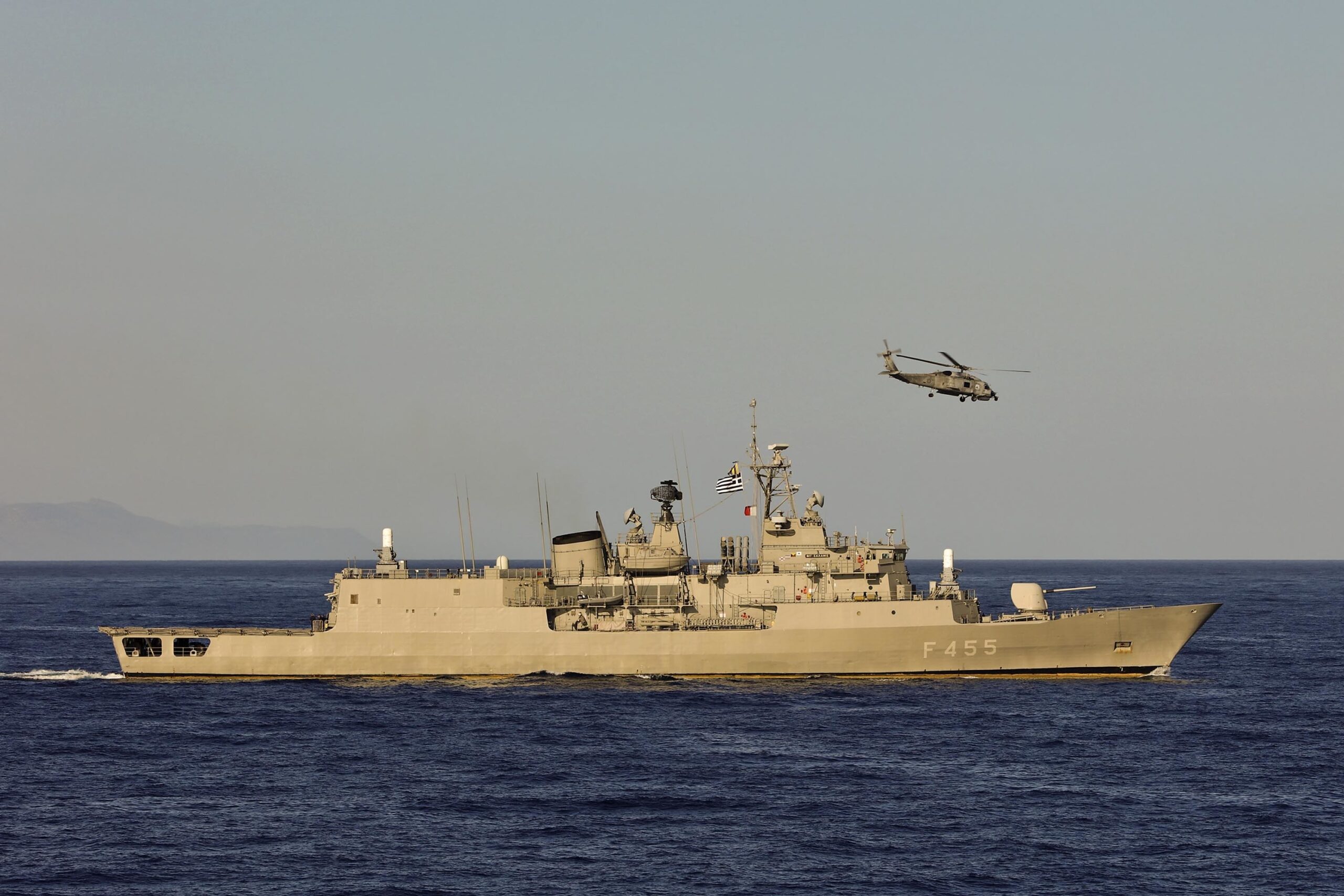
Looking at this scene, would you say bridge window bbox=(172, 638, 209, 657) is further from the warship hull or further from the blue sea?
the blue sea

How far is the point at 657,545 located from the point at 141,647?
18641 millimetres

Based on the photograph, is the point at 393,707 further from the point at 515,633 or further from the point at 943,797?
the point at 943,797

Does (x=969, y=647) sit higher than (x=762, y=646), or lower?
lower

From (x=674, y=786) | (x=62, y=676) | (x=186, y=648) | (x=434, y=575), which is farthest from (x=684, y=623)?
(x=62, y=676)

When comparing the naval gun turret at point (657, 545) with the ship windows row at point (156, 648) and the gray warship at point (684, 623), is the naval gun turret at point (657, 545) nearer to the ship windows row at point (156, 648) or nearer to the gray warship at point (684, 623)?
the gray warship at point (684, 623)

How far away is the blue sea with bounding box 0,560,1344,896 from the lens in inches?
896

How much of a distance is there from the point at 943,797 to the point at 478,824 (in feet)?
32.3

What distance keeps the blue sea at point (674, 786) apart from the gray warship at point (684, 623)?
89 cm

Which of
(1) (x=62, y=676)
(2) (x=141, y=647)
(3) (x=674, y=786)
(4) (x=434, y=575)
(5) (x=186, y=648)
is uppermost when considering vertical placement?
(4) (x=434, y=575)

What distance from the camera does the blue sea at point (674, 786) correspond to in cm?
2275

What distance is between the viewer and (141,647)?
45.6 m

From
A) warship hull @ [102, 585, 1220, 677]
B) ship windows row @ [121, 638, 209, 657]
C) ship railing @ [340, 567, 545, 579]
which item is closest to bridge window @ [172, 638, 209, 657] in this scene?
ship windows row @ [121, 638, 209, 657]

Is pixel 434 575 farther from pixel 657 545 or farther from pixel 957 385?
pixel 957 385

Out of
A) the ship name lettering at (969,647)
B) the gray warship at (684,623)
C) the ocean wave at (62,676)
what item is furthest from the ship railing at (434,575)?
the ship name lettering at (969,647)
